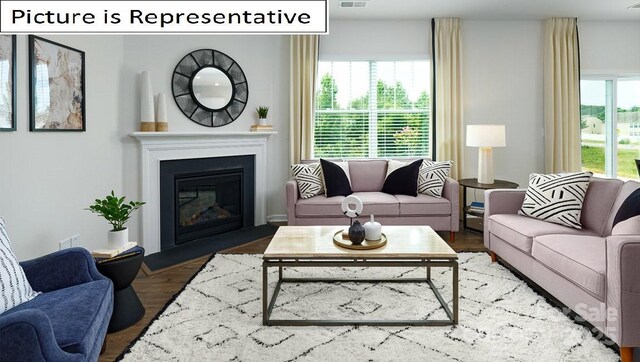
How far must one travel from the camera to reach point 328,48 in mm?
5047

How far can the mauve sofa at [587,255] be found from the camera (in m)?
1.83

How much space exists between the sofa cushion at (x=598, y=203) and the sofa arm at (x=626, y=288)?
1.17 m

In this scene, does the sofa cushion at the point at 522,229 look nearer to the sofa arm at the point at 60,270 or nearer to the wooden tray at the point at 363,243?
the wooden tray at the point at 363,243

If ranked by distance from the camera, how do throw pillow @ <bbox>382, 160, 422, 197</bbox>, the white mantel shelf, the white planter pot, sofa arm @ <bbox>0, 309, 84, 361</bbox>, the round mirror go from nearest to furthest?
sofa arm @ <bbox>0, 309, 84, 361</bbox> → the white planter pot → the white mantel shelf → the round mirror → throw pillow @ <bbox>382, 160, 422, 197</bbox>

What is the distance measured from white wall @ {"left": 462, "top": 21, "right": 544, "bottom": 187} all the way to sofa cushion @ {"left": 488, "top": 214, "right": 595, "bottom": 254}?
2.06 metres

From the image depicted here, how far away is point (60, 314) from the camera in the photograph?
1571 millimetres

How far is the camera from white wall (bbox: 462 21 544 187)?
5117 mm

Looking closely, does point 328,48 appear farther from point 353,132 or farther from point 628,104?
point 628,104

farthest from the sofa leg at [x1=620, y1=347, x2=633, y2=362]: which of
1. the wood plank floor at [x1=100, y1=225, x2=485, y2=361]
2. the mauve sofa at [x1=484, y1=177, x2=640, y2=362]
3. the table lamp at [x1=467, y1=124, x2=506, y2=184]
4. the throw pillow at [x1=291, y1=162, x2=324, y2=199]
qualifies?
the throw pillow at [x1=291, y1=162, x2=324, y2=199]

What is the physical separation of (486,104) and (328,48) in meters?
2.14

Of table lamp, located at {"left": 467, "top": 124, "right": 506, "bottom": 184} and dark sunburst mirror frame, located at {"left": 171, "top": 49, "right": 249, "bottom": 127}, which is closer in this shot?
dark sunburst mirror frame, located at {"left": 171, "top": 49, "right": 249, "bottom": 127}

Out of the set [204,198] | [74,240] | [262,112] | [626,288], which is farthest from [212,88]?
[626,288]

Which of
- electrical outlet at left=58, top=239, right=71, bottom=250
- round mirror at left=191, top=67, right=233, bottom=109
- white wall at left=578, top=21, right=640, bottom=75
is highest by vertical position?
white wall at left=578, top=21, right=640, bottom=75

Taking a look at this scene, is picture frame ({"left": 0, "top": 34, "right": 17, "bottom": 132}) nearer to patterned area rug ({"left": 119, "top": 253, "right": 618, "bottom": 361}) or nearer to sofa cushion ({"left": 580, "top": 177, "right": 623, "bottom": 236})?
patterned area rug ({"left": 119, "top": 253, "right": 618, "bottom": 361})
